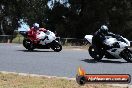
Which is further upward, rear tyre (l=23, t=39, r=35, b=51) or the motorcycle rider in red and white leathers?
the motorcycle rider in red and white leathers

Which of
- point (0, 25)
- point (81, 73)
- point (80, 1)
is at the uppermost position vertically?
point (81, 73)

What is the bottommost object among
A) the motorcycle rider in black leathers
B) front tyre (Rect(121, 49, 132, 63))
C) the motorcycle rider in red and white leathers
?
the motorcycle rider in red and white leathers

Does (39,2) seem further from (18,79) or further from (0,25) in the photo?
(18,79)

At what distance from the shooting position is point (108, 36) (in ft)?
66.7

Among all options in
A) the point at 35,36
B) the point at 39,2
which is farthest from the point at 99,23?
the point at 35,36

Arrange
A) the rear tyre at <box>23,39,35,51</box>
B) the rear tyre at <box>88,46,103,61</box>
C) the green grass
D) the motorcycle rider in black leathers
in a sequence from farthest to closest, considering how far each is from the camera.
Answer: the rear tyre at <box>23,39,35,51</box>, the rear tyre at <box>88,46,103,61</box>, the motorcycle rider in black leathers, the green grass

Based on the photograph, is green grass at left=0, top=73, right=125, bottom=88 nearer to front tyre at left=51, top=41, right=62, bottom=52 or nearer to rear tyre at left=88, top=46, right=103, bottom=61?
rear tyre at left=88, top=46, right=103, bottom=61

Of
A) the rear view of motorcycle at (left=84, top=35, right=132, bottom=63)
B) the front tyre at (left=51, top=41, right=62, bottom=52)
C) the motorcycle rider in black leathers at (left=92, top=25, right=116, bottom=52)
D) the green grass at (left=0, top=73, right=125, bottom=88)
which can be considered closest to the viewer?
the green grass at (left=0, top=73, right=125, bottom=88)

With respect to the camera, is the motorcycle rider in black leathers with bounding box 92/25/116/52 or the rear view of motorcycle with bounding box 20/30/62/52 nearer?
the motorcycle rider in black leathers with bounding box 92/25/116/52

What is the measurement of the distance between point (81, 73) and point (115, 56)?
12.2m

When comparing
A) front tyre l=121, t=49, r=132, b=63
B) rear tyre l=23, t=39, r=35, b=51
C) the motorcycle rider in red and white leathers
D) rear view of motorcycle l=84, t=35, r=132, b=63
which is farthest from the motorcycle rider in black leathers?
rear tyre l=23, t=39, r=35, b=51

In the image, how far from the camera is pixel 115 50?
19.9 metres

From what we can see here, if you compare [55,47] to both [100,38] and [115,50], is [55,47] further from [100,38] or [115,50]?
[115,50]

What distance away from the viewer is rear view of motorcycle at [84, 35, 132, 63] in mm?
19750
